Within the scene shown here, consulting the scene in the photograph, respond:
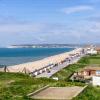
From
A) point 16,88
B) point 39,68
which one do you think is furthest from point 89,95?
point 39,68

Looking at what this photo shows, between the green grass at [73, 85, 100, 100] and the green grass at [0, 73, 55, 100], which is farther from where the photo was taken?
the green grass at [73, 85, 100, 100]

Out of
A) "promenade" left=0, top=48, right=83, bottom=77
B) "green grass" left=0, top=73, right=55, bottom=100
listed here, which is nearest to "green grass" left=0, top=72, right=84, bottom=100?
"green grass" left=0, top=73, right=55, bottom=100

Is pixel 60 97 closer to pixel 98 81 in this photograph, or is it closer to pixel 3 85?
pixel 3 85

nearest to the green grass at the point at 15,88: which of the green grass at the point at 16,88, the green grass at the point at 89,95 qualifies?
the green grass at the point at 16,88

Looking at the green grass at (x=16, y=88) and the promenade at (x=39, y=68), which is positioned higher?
the green grass at (x=16, y=88)

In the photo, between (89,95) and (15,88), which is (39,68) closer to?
(15,88)

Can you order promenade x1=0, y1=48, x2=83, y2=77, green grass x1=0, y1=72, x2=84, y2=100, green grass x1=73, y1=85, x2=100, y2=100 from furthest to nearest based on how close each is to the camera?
promenade x1=0, y1=48, x2=83, y2=77, green grass x1=73, y1=85, x2=100, y2=100, green grass x1=0, y1=72, x2=84, y2=100

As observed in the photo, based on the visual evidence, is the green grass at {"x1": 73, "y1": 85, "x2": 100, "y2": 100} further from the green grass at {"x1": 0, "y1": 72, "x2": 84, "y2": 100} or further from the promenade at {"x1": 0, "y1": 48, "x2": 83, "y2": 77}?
the promenade at {"x1": 0, "y1": 48, "x2": 83, "y2": 77}

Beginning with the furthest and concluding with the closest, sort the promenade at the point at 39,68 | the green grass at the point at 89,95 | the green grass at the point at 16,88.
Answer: the promenade at the point at 39,68 → the green grass at the point at 89,95 → the green grass at the point at 16,88

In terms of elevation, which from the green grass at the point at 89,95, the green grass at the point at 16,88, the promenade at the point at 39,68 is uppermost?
the green grass at the point at 16,88

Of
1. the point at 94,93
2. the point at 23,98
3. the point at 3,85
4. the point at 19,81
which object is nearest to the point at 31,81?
the point at 19,81

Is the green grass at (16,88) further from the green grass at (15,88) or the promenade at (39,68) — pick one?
the promenade at (39,68)

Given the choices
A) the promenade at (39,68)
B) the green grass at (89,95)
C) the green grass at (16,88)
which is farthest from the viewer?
the promenade at (39,68)
